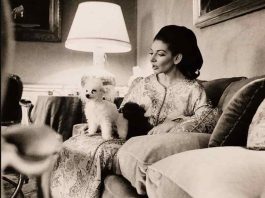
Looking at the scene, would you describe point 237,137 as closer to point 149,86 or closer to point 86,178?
point 86,178

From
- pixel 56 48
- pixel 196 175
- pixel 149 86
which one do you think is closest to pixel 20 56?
pixel 56 48

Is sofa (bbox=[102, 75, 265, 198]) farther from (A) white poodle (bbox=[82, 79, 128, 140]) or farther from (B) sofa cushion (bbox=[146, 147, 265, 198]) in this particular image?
(A) white poodle (bbox=[82, 79, 128, 140])

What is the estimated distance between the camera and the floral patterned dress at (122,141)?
1.68 m

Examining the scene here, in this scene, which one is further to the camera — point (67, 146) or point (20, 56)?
point (20, 56)

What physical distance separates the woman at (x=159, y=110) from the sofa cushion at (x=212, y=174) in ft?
1.80

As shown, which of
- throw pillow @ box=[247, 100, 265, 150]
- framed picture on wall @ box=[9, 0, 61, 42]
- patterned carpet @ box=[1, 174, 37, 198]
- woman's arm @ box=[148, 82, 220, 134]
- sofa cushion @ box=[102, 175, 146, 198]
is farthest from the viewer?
framed picture on wall @ box=[9, 0, 61, 42]

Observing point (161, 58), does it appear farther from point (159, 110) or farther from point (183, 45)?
point (159, 110)

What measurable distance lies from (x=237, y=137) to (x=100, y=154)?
609 mm

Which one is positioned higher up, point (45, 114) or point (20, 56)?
point (20, 56)

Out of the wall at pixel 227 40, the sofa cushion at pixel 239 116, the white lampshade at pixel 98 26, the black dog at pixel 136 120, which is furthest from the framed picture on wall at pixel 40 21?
the sofa cushion at pixel 239 116

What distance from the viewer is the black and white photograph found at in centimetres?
88

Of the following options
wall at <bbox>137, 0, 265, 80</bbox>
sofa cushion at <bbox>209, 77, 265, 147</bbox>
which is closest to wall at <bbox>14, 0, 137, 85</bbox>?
wall at <bbox>137, 0, 265, 80</bbox>

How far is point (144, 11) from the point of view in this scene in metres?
4.16

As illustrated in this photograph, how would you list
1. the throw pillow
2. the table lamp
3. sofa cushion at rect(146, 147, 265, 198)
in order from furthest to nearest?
the table lamp
the throw pillow
sofa cushion at rect(146, 147, 265, 198)
